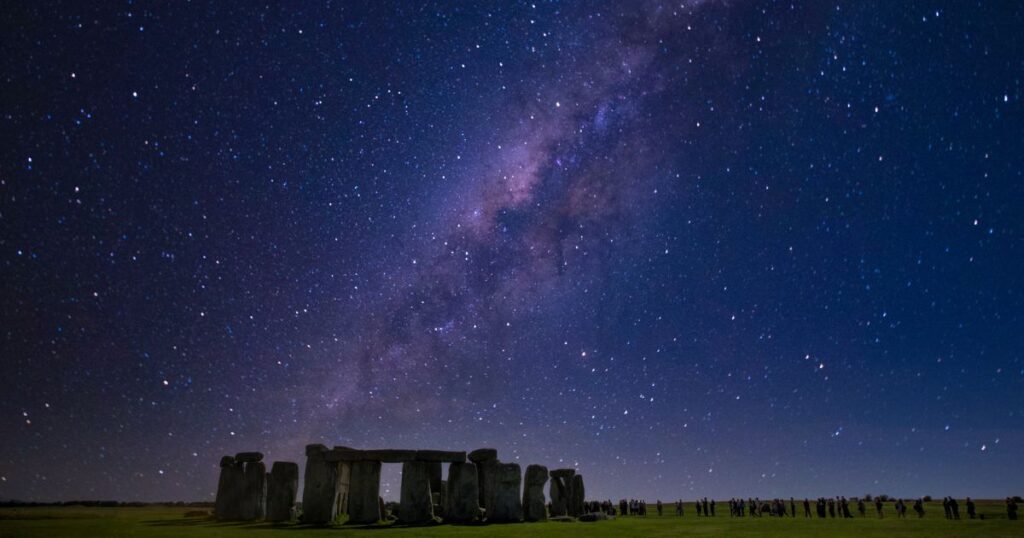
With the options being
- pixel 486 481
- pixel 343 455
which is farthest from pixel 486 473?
pixel 343 455

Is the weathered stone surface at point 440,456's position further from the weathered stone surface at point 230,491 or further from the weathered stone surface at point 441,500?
the weathered stone surface at point 230,491

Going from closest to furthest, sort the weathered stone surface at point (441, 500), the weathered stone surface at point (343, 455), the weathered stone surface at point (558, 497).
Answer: the weathered stone surface at point (343, 455) < the weathered stone surface at point (441, 500) < the weathered stone surface at point (558, 497)

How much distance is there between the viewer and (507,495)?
23.1 meters

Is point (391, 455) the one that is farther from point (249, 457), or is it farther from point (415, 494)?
point (249, 457)

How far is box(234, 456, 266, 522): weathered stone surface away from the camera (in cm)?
2295

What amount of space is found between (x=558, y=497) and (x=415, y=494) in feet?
24.0

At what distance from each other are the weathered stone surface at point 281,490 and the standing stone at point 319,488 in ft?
3.38

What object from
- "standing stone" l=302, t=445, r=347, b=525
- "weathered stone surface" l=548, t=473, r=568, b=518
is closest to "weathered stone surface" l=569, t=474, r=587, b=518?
"weathered stone surface" l=548, t=473, r=568, b=518

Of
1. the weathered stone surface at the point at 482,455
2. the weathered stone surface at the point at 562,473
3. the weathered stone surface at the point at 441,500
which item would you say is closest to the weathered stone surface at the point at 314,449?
the weathered stone surface at the point at 441,500

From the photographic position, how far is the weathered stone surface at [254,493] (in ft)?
75.3

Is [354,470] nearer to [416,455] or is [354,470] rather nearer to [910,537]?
[416,455]

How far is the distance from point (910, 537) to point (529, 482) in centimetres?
1239

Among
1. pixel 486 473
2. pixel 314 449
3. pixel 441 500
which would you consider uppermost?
pixel 314 449

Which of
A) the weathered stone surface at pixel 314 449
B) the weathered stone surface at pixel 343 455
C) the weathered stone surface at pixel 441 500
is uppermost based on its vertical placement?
the weathered stone surface at pixel 314 449
